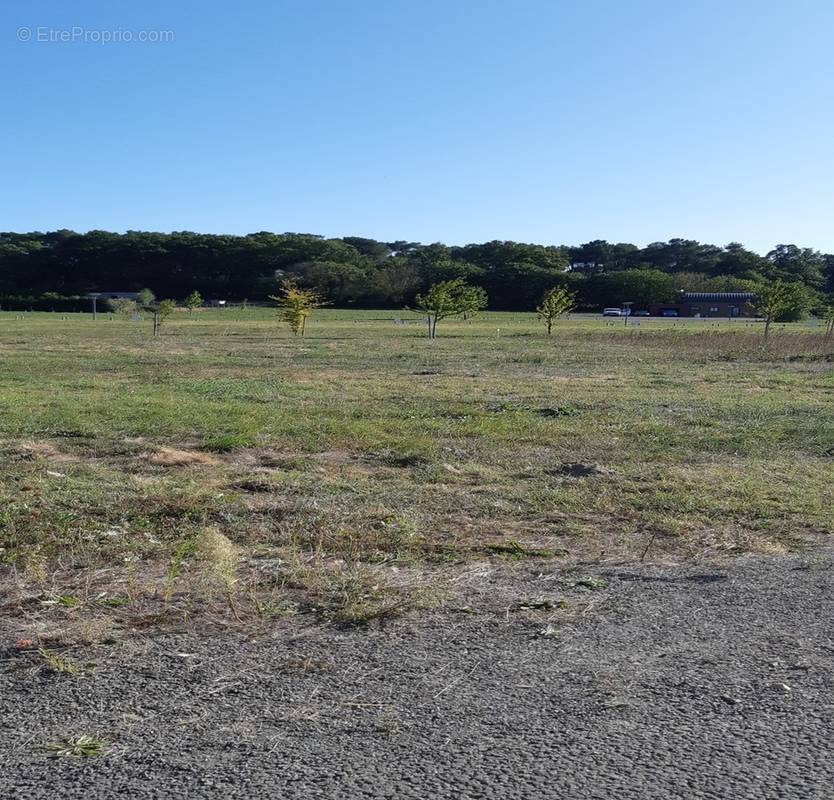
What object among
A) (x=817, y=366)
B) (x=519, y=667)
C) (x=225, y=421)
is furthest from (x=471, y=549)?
(x=817, y=366)

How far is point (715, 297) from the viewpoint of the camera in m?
106

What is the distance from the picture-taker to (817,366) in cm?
2591

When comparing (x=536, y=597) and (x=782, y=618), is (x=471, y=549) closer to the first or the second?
(x=536, y=597)

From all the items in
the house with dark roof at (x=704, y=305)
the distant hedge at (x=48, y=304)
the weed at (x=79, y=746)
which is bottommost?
the distant hedge at (x=48, y=304)

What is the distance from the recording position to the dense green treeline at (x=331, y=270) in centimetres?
11044

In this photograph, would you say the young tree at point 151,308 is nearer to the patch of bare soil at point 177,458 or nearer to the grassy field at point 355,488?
the grassy field at point 355,488

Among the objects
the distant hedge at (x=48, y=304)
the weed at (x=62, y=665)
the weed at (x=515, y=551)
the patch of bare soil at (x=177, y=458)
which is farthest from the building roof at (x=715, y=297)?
the weed at (x=62, y=665)

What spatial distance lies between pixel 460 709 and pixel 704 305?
109 meters

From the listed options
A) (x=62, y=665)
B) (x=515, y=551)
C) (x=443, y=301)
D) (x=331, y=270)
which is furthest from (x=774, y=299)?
(x=331, y=270)

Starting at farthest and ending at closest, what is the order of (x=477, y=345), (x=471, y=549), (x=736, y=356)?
(x=477, y=345) < (x=736, y=356) < (x=471, y=549)

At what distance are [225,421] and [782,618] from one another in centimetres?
848

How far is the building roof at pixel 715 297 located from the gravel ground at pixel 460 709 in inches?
4124

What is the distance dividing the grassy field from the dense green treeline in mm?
92017

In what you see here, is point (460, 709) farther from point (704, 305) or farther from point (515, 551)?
point (704, 305)
